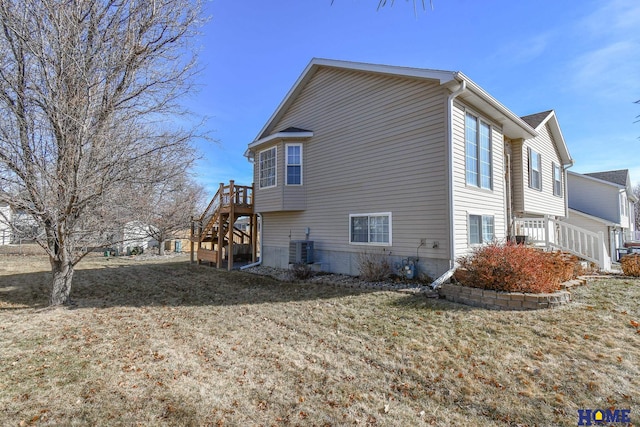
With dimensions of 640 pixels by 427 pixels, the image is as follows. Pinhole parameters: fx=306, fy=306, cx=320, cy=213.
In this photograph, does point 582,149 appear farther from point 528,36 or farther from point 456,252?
point 456,252

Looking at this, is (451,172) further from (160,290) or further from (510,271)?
(160,290)

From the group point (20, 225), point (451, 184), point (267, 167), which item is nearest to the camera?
point (20, 225)

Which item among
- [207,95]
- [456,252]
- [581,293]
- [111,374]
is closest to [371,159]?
[456,252]

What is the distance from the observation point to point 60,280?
6992mm

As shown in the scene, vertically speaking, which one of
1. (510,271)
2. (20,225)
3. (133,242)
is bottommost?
(510,271)

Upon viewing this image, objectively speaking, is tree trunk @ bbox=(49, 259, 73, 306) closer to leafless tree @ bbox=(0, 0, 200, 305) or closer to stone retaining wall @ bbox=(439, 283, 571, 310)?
leafless tree @ bbox=(0, 0, 200, 305)

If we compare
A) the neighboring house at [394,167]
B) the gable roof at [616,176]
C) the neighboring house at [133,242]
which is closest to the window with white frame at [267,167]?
the neighboring house at [394,167]

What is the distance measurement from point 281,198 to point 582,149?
17449 millimetres

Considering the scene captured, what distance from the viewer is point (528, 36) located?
8859mm

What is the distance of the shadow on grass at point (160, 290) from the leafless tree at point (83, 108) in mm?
1308

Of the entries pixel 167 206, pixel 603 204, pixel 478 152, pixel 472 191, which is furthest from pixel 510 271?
pixel 603 204

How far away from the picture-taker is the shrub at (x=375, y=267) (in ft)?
29.0

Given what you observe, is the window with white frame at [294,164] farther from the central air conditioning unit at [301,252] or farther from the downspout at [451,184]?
the downspout at [451,184]

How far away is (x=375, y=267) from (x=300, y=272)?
261 centimetres
